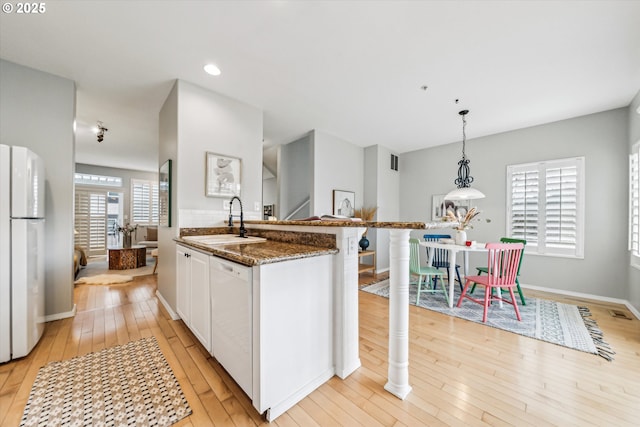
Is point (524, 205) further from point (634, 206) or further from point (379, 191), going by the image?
point (379, 191)

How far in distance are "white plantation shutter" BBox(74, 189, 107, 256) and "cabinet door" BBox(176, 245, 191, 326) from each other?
21.7 ft

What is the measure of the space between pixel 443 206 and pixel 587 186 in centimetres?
211

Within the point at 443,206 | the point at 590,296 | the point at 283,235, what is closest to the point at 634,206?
the point at 590,296

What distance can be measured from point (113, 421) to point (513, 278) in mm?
3733

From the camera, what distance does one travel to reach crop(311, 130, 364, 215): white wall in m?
4.46

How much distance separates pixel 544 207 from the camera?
4.08 m

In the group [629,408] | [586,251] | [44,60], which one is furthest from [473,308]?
[44,60]

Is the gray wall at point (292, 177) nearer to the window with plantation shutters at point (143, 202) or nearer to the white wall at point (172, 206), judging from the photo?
the white wall at point (172, 206)

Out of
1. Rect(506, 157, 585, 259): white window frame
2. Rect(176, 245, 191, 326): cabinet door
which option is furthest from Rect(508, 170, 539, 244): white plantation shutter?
Rect(176, 245, 191, 326): cabinet door

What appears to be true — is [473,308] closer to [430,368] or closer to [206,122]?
[430,368]

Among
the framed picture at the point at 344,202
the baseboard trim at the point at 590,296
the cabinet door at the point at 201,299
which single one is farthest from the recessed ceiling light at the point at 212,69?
the baseboard trim at the point at 590,296

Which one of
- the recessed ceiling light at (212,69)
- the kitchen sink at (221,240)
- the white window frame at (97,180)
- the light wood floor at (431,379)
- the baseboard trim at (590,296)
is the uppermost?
the recessed ceiling light at (212,69)

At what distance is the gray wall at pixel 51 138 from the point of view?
2.48 meters

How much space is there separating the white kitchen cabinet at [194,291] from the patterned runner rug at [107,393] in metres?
A: 0.32
